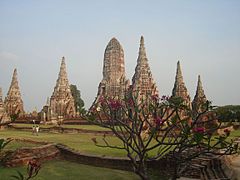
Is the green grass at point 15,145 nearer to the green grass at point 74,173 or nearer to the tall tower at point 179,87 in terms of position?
the green grass at point 74,173

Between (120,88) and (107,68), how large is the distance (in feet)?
10.9

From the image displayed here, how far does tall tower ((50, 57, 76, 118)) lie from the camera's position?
34906 millimetres

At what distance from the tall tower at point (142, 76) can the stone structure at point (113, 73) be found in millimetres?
5418

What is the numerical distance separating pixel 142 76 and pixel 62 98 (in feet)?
37.7

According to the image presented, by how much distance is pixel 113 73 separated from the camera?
1447 inches

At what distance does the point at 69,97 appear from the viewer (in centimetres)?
3653

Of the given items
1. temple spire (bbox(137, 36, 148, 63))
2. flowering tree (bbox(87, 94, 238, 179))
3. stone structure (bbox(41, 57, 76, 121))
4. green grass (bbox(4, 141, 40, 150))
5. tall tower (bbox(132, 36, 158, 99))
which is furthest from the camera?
stone structure (bbox(41, 57, 76, 121))

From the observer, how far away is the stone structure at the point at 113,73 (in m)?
36.7

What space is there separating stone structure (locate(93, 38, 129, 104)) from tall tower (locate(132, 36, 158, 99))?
17.8 feet

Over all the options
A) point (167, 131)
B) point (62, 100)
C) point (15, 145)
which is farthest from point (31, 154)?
point (62, 100)

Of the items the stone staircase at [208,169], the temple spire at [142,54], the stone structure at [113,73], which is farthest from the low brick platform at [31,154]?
the stone structure at [113,73]

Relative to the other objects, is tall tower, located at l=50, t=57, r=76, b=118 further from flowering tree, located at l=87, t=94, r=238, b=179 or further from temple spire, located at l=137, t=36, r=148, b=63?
flowering tree, located at l=87, t=94, r=238, b=179

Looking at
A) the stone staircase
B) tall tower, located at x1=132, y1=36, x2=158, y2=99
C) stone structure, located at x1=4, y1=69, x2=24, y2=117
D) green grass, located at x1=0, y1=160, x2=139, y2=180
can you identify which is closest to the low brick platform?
green grass, located at x1=0, y1=160, x2=139, y2=180

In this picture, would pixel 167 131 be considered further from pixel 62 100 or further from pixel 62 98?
pixel 62 98
